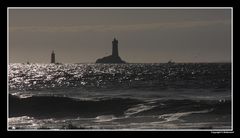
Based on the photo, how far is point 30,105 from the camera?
919 inches

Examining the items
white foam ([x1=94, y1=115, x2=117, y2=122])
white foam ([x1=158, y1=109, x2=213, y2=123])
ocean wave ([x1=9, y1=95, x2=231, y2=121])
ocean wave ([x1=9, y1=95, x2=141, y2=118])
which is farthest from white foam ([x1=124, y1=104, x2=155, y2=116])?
white foam ([x1=158, y1=109, x2=213, y2=123])

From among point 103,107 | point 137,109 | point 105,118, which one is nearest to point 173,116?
point 137,109

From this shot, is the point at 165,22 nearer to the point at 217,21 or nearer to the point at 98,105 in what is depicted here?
the point at 217,21

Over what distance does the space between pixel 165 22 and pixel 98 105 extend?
6863 mm

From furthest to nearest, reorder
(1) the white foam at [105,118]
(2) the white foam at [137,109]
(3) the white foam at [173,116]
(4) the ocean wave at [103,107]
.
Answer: (2) the white foam at [137,109]
(4) the ocean wave at [103,107]
(3) the white foam at [173,116]
(1) the white foam at [105,118]

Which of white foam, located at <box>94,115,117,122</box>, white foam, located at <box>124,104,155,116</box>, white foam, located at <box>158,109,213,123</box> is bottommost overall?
white foam, located at <box>94,115,117,122</box>

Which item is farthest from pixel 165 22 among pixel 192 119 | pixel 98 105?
pixel 98 105

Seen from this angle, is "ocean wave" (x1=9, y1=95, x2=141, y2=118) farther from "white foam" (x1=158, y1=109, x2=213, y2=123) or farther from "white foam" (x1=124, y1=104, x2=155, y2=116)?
"white foam" (x1=158, y1=109, x2=213, y2=123)

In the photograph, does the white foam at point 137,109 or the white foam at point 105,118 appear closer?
the white foam at point 105,118

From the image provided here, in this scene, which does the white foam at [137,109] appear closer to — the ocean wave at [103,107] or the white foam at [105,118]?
the ocean wave at [103,107]

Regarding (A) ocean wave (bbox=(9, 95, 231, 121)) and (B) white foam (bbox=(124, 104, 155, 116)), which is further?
(B) white foam (bbox=(124, 104, 155, 116))

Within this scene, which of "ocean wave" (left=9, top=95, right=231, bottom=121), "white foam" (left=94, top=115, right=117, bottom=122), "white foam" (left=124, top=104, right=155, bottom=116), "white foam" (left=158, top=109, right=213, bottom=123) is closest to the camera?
"white foam" (left=94, top=115, right=117, bottom=122)

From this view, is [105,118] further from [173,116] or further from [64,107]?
[64,107]

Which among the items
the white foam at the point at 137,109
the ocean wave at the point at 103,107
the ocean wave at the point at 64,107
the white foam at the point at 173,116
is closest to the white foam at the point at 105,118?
the ocean wave at the point at 103,107
